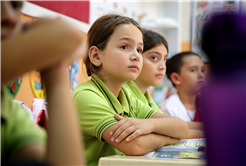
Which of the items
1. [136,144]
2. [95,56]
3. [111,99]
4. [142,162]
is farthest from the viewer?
[95,56]

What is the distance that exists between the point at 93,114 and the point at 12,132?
→ 48 cm

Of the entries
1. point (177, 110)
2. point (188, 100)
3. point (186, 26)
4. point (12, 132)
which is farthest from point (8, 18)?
point (186, 26)

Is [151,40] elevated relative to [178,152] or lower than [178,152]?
elevated

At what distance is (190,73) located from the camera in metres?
1.83

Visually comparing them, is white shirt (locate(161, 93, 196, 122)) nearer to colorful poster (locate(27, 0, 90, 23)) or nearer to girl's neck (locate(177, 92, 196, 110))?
girl's neck (locate(177, 92, 196, 110))

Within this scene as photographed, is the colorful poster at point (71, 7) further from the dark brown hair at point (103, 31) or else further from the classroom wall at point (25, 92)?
the dark brown hair at point (103, 31)

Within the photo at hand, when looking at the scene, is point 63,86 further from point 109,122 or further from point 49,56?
point 109,122

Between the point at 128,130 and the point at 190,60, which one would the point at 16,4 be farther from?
the point at 190,60

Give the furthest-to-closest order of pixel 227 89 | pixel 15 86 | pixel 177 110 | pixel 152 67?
1. pixel 177 110
2. pixel 152 67
3. pixel 15 86
4. pixel 227 89

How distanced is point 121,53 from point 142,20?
2.37 metres

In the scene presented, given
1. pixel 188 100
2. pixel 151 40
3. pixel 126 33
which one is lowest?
pixel 188 100

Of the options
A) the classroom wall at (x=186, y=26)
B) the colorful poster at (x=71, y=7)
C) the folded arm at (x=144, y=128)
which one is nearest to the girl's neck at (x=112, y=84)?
the folded arm at (x=144, y=128)

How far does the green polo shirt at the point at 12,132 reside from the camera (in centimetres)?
35

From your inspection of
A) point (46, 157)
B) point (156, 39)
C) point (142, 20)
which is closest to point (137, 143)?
point (46, 157)
